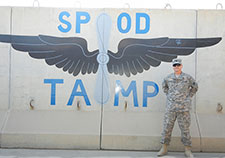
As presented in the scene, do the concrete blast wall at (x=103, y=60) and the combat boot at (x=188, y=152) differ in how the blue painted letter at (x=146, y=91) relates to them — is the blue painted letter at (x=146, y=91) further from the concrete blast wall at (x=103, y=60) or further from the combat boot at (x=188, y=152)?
the combat boot at (x=188, y=152)

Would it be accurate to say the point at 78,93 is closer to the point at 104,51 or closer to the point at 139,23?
the point at 104,51

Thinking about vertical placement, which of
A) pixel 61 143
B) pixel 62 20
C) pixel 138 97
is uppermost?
pixel 62 20

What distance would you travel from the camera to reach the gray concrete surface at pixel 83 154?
436cm

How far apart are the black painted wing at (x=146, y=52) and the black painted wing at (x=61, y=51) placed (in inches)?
20.3

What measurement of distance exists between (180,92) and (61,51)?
108 inches

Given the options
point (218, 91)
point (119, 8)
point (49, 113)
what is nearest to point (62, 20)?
point (119, 8)

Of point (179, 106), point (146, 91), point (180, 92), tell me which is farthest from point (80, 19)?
point (179, 106)

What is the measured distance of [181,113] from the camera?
14.0ft

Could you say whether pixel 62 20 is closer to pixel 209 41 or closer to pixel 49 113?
pixel 49 113

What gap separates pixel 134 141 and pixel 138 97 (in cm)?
99

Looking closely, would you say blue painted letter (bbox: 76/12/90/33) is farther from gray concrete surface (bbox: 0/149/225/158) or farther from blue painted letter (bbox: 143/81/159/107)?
gray concrete surface (bbox: 0/149/225/158)

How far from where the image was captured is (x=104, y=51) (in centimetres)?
532

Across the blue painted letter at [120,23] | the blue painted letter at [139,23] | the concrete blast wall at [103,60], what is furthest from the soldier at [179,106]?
the blue painted letter at [120,23]

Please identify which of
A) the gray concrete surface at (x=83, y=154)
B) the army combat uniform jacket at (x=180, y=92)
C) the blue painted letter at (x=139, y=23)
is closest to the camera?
the army combat uniform jacket at (x=180, y=92)
